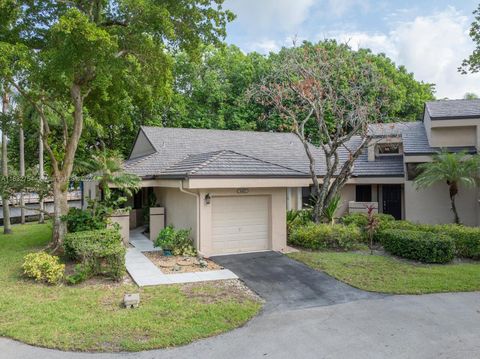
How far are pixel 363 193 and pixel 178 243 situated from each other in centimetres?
1140

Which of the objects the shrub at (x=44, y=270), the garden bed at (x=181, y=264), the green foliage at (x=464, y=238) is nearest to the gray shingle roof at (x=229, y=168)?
the garden bed at (x=181, y=264)

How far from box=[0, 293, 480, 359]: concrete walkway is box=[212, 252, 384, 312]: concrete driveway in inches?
17.4

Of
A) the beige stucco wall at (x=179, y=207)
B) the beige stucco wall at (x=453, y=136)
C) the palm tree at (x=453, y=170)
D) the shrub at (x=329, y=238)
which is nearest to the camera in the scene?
the beige stucco wall at (x=179, y=207)

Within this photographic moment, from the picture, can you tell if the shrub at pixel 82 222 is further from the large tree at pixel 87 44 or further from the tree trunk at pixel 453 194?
the tree trunk at pixel 453 194

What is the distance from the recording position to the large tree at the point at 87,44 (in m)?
10.6

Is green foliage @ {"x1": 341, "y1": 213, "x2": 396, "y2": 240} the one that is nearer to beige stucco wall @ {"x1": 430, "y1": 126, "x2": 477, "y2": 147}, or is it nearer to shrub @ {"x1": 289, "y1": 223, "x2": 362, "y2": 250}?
shrub @ {"x1": 289, "y1": 223, "x2": 362, "y2": 250}

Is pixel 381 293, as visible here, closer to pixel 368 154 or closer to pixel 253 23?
pixel 253 23

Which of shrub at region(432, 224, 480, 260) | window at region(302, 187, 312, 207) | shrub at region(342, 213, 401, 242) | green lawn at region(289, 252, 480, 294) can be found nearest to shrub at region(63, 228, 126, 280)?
green lawn at region(289, 252, 480, 294)

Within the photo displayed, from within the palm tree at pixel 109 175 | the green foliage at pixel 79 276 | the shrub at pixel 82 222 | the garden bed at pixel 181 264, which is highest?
the palm tree at pixel 109 175

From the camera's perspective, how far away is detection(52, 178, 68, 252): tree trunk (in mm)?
12258

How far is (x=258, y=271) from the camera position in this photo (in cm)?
1042

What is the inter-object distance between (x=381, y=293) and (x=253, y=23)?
11.3 meters

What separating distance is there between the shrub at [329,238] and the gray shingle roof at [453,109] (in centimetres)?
827

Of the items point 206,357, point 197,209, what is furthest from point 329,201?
point 206,357
